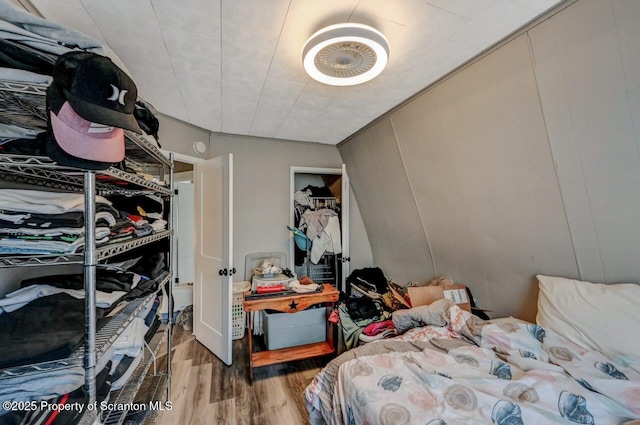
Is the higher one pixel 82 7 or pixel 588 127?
pixel 82 7

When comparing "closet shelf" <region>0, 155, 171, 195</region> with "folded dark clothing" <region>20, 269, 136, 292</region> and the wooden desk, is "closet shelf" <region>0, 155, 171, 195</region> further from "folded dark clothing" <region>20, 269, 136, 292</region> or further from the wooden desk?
the wooden desk

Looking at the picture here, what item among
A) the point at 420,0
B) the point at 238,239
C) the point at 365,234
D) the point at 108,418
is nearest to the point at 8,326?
the point at 108,418

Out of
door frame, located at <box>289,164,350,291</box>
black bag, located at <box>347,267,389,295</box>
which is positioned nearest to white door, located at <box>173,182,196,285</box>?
door frame, located at <box>289,164,350,291</box>

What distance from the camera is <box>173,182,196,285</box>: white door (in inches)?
138

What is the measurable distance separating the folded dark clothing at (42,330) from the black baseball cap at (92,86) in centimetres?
69

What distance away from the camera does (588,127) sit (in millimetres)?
1222

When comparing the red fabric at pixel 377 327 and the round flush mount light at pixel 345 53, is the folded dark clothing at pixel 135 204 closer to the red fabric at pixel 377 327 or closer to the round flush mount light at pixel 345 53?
the round flush mount light at pixel 345 53

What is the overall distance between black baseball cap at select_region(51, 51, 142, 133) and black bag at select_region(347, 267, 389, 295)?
274cm

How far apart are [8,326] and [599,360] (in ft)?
7.89

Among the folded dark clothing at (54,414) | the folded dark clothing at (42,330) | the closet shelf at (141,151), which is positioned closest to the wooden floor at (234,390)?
the folded dark clothing at (54,414)

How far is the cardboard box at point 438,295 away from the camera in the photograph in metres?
2.13

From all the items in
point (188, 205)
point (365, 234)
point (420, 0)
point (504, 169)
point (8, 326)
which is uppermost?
point (420, 0)

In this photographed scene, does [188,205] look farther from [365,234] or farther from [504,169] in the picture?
[504,169]

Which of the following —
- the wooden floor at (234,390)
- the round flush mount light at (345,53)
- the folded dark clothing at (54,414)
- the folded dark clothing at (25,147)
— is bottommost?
the wooden floor at (234,390)
